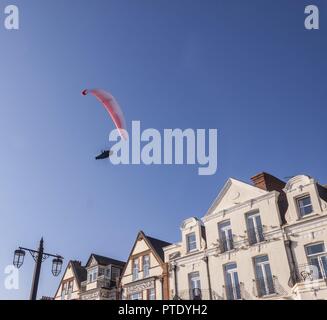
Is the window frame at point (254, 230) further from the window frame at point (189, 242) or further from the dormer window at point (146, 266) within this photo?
the dormer window at point (146, 266)

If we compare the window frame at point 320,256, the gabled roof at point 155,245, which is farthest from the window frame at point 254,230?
the gabled roof at point 155,245

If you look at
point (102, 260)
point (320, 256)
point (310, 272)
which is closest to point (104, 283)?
point (102, 260)

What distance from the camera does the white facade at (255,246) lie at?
21828mm

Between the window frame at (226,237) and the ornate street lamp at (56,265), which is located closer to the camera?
the ornate street lamp at (56,265)

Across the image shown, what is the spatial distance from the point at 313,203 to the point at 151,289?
1467 centimetres

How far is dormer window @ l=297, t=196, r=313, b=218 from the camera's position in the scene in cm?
2319

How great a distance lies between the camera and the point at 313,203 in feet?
74.8

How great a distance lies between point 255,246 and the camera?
79.6ft

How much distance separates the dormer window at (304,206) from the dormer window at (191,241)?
8.92 metres

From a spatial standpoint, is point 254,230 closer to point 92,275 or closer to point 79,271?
point 92,275
